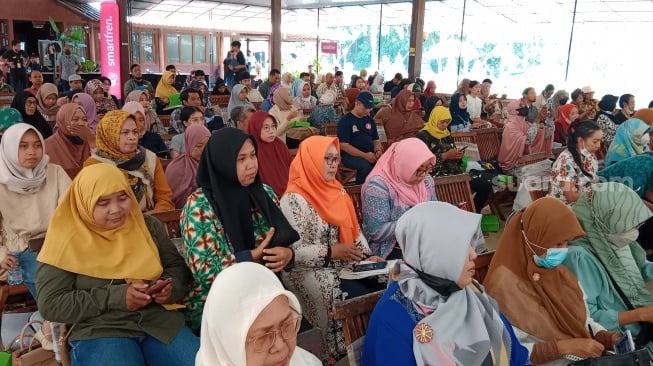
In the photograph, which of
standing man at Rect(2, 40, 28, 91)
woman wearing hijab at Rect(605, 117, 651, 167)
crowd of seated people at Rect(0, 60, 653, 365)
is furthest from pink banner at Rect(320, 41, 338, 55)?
crowd of seated people at Rect(0, 60, 653, 365)

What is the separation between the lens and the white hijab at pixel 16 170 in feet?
8.68

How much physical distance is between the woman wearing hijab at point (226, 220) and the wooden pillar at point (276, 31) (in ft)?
33.7

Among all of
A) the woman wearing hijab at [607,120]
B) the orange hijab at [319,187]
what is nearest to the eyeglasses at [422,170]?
the orange hijab at [319,187]

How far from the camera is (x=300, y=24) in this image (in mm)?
17656

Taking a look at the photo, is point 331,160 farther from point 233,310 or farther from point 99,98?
point 99,98

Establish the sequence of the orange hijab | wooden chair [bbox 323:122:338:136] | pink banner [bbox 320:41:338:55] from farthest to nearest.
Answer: pink banner [bbox 320:41:338:55], wooden chair [bbox 323:122:338:136], the orange hijab

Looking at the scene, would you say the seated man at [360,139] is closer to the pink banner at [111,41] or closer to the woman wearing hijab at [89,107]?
the woman wearing hijab at [89,107]

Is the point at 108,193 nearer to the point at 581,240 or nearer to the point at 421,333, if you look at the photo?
the point at 421,333

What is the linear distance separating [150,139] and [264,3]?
1398 cm

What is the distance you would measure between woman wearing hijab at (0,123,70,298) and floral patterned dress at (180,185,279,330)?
98 cm

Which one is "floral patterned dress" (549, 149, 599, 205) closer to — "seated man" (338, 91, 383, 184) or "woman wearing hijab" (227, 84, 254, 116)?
"seated man" (338, 91, 383, 184)

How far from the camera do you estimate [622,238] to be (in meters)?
2.49

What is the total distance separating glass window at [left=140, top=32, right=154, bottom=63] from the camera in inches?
705

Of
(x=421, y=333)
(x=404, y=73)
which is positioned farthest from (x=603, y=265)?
(x=404, y=73)
